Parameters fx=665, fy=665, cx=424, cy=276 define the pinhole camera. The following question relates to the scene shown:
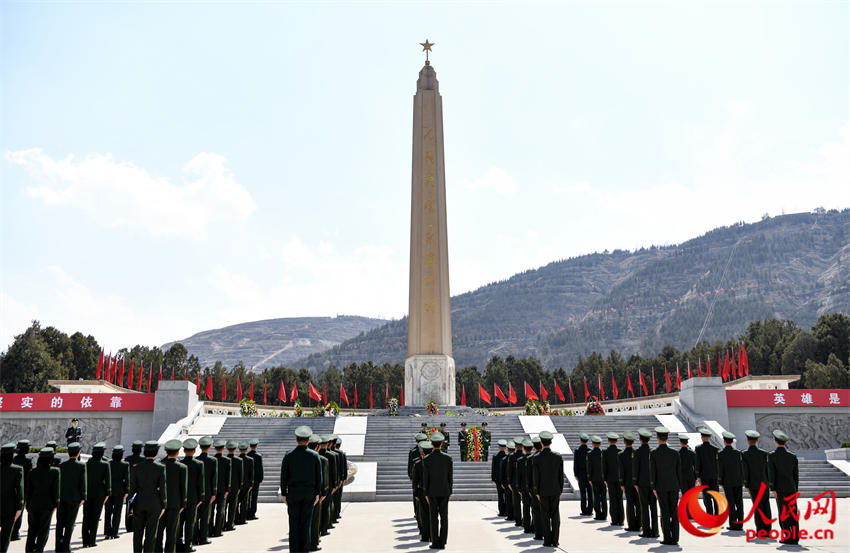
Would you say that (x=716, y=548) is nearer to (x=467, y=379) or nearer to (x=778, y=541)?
(x=778, y=541)

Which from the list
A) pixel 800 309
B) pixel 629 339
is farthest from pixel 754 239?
pixel 629 339

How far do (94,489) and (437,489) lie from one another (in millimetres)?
4093

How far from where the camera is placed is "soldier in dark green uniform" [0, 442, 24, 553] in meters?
6.93

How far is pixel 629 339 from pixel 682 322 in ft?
35.6

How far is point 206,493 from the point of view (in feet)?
25.6

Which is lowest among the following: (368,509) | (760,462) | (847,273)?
(368,509)

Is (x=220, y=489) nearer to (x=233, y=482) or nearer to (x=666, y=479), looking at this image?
(x=233, y=482)

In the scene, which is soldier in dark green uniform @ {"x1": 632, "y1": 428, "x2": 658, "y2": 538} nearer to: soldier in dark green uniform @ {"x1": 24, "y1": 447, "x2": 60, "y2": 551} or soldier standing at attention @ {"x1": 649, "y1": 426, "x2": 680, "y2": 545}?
soldier standing at attention @ {"x1": 649, "y1": 426, "x2": 680, "y2": 545}

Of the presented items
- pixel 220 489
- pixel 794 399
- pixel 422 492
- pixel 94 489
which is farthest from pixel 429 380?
pixel 94 489

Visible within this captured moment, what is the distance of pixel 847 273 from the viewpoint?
407 ft

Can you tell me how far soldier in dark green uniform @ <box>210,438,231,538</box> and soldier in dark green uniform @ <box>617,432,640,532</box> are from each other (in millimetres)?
5172

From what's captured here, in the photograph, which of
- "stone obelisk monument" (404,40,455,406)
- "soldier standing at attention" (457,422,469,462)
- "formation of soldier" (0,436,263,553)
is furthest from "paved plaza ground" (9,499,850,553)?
"stone obelisk monument" (404,40,455,406)

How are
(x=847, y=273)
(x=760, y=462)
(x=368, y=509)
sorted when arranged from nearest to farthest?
1. (x=760, y=462)
2. (x=368, y=509)
3. (x=847, y=273)

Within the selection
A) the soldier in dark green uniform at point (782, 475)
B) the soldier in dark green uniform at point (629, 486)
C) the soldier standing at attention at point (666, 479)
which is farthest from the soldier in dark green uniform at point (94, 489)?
the soldier in dark green uniform at point (782, 475)
